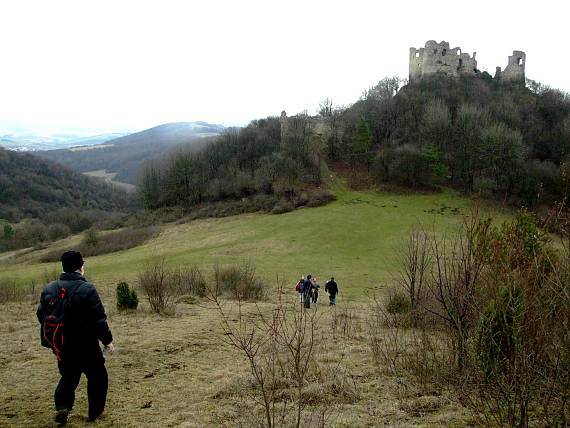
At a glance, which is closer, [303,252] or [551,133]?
[303,252]

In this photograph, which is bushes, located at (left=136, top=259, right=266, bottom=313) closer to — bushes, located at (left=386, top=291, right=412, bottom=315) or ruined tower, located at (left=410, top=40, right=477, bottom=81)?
bushes, located at (left=386, top=291, right=412, bottom=315)

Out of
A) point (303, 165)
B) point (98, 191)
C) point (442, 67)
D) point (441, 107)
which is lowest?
point (98, 191)

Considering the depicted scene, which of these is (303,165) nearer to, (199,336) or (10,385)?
(199,336)

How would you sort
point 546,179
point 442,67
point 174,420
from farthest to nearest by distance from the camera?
point 442,67 < point 546,179 < point 174,420

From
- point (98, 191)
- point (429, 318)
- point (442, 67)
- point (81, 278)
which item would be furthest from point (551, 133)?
point (98, 191)

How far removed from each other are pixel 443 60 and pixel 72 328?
73018mm

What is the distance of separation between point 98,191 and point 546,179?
96279 mm

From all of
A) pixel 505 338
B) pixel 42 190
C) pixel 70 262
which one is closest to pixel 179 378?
pixel 70 262

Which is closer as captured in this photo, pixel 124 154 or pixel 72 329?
pixel 72 329

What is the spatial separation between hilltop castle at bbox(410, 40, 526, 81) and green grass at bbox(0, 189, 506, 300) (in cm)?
2863

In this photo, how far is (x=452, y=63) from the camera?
6762 cm

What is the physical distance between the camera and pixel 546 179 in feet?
150

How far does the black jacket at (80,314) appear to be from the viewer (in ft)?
16.6

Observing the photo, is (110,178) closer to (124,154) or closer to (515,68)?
(124,154)
